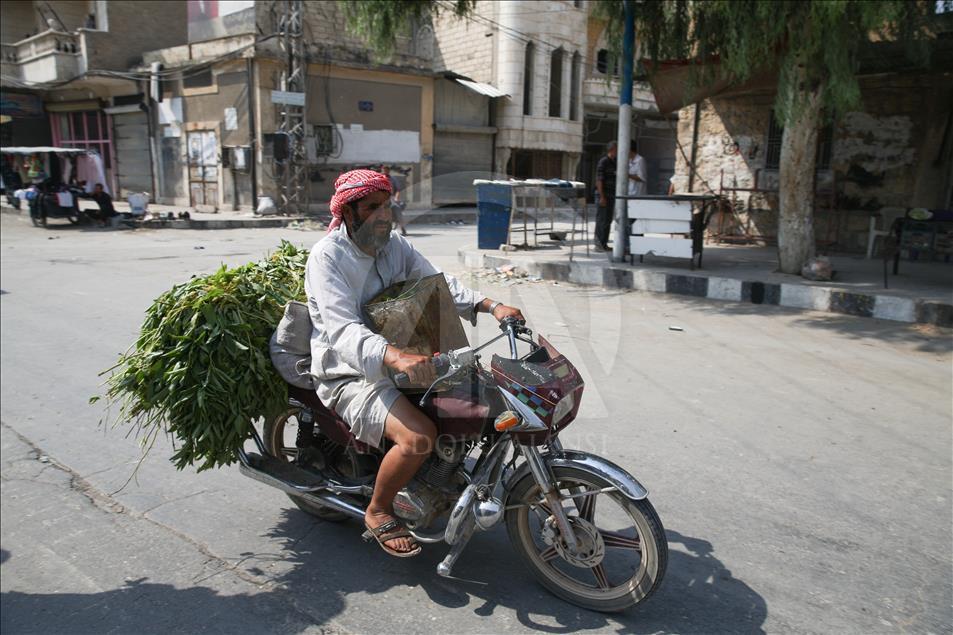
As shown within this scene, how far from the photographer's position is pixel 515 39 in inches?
1077

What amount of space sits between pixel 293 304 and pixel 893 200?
A: 1191 cm

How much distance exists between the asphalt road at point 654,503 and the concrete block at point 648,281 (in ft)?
9.55

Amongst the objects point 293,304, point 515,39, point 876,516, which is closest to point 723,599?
point 876,516

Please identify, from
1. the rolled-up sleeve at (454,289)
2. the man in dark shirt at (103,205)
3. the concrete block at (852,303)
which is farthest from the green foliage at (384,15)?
the man in dark shirt at (103,205)

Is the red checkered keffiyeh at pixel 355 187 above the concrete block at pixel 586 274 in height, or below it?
above

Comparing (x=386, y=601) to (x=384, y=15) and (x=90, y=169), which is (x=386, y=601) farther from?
(x=90, y=169)

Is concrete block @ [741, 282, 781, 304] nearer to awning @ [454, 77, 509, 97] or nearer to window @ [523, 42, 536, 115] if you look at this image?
awning @ [454, 77, 509, 97]

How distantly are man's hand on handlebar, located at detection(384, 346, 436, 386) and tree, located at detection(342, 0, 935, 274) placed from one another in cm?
673

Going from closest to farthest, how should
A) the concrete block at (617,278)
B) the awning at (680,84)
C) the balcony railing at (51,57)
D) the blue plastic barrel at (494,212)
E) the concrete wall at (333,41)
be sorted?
the concrete block at (617,278)
the awning at (680,84)
the blue plastic barrel at (494,212)
the concrete wall at (333,41)
the balcony railing at (51,57)

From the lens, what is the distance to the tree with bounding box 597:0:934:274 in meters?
7.62

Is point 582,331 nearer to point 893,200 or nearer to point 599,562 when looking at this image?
point 599,562

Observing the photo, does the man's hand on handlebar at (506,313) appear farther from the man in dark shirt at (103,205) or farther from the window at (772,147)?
the man in dark shirt at (103,205)

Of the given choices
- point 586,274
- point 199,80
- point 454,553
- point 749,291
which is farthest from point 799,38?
point 199,80

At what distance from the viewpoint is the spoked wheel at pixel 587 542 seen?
2.52 metres
